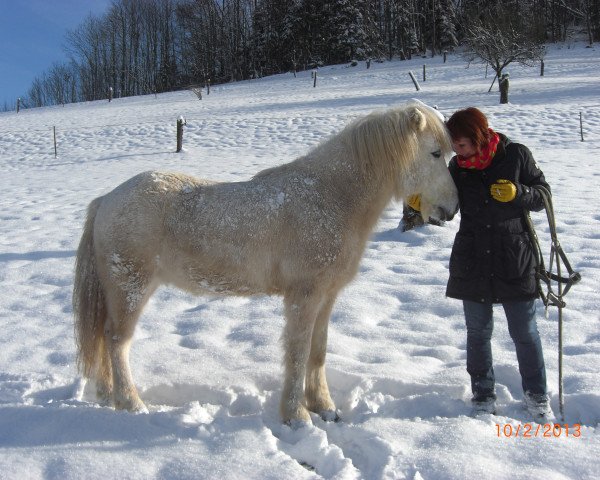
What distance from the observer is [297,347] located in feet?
9.13

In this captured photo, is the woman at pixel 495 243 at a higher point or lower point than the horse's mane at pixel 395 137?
lower

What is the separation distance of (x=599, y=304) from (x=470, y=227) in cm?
214

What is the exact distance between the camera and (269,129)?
17.9m

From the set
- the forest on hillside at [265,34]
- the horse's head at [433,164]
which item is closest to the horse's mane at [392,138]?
the horse's head at [433,164]

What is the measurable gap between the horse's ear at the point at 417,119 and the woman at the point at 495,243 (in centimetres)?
18

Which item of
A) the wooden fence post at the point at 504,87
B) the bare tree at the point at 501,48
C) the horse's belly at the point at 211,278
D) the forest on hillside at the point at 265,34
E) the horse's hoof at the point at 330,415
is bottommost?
the horse's hoof at the point at 330,415

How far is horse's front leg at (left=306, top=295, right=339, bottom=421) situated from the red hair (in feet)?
4.02

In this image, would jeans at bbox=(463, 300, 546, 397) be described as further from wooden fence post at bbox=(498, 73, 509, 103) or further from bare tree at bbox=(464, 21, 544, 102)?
bare tree at bbox=(464, 21, 544, 102)

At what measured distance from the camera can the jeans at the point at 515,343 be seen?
8.86ft

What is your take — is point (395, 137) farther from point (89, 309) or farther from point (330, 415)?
point (89, 309)

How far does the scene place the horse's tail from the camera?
118 inches

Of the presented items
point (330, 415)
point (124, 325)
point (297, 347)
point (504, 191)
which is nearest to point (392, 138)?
point (504, 191)
